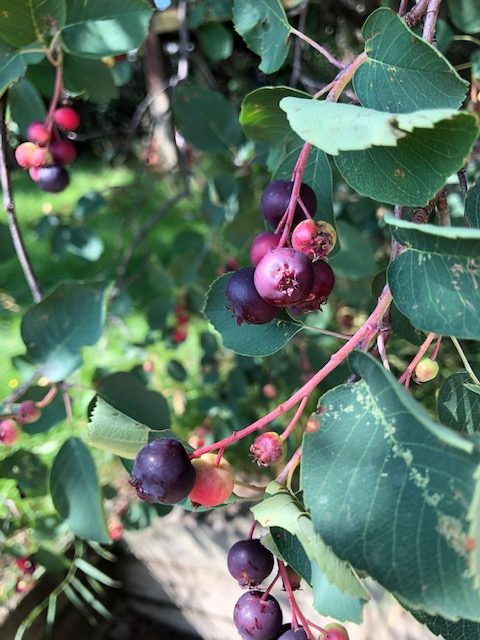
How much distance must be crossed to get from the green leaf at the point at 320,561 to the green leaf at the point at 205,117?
1.08 m

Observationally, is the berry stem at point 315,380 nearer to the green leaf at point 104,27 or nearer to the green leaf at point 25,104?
the green leaf at point 104,27

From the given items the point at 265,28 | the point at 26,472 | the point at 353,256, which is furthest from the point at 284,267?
the point at 353,256

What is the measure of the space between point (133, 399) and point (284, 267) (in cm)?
59

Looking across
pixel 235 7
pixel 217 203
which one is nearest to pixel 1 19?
pixel 235 7

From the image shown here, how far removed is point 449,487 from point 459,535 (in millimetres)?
33

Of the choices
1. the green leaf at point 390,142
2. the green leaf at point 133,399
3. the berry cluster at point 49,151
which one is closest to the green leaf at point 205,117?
the berry cluster at point 49,151

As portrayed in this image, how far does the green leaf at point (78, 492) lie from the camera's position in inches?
37.6

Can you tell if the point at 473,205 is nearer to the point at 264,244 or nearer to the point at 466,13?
the point at 264,244

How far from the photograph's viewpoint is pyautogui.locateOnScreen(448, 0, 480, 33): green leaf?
1177mm

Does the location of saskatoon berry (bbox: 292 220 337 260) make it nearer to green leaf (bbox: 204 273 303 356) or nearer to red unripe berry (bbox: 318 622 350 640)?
green leaf (bbox: 204 273 303 356)

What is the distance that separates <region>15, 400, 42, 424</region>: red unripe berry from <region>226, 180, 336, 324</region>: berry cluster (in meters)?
0.58

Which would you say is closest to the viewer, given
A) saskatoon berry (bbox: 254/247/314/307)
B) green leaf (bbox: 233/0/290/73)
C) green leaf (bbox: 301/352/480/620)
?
green leaf (bbox: 301/352/480/620)

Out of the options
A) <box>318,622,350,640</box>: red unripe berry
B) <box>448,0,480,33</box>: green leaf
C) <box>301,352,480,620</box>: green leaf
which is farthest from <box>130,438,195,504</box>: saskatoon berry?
<box>448,0,480,33</box>: green leaf

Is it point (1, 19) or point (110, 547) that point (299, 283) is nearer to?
point (1, 19)
